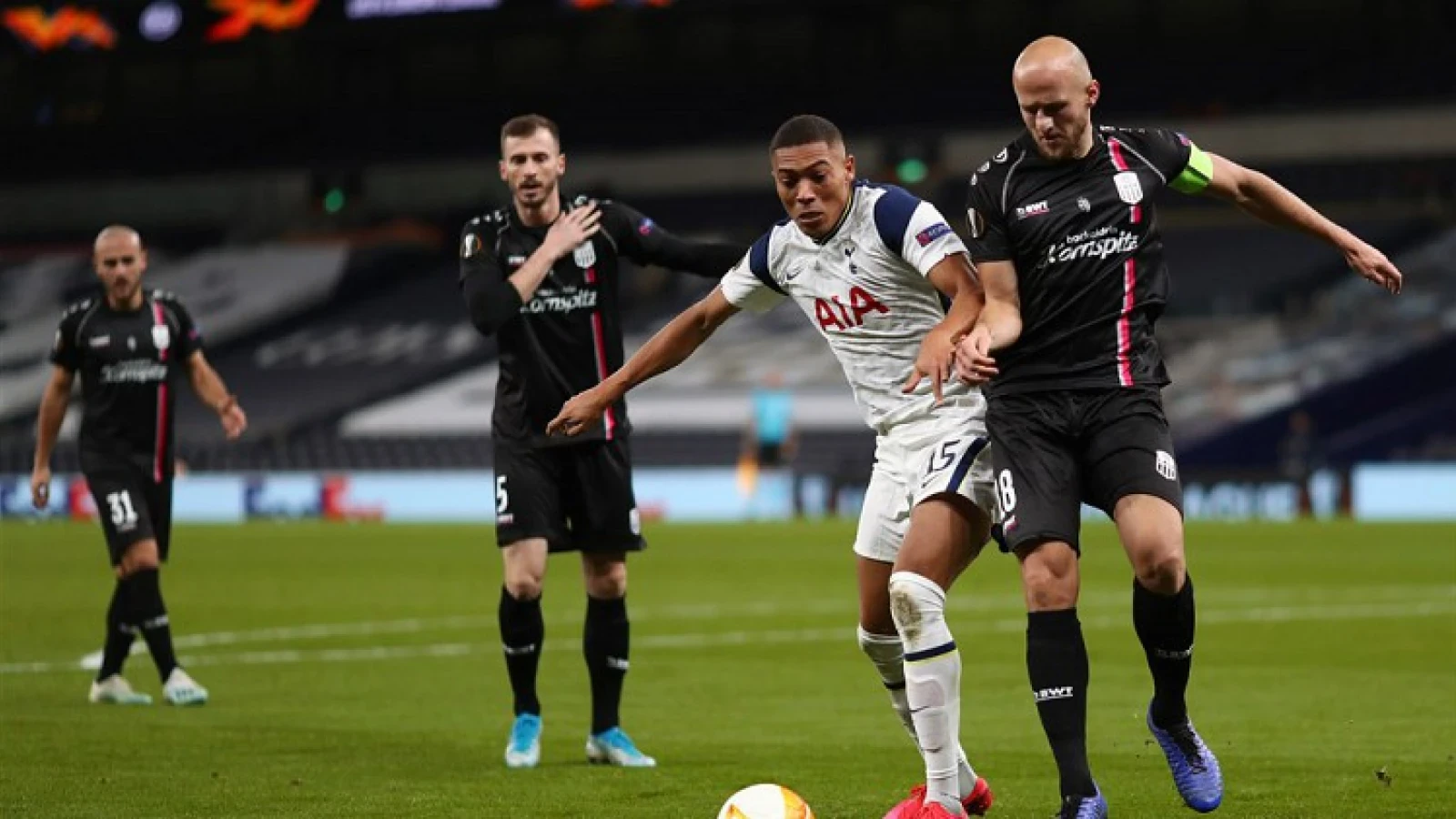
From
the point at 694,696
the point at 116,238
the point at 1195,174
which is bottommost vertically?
the point at 694,696

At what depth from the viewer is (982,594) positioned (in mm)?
18625

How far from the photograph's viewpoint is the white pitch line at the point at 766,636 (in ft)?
46.2

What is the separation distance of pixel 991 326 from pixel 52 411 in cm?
694

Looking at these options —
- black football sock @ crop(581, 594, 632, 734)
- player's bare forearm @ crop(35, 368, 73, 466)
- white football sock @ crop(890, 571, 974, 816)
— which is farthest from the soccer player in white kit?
player's bare forearm @ crop(35, 368, 73, 466)

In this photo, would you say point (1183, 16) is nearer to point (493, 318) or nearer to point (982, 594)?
point (982, 594)

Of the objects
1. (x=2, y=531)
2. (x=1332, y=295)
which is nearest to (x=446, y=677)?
(x=2, y=531)

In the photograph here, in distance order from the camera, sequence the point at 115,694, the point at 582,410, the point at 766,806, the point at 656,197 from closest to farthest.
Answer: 1. the point at 766,806
2. the point at 582,410
3. the point at 115,694
4. the point at 656,197

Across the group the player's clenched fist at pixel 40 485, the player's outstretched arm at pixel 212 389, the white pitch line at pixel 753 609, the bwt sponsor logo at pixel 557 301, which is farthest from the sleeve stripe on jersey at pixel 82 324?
the bwt sponsor logo at pixel 557 301

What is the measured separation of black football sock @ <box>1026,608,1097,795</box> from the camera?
6969mm

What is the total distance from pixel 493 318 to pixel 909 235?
225cm

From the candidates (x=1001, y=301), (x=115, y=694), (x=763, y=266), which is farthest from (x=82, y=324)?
(x=1001, y=301)

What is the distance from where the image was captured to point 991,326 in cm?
711

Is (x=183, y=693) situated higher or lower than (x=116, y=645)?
lower

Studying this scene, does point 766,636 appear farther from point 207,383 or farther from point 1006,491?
point 1006,491
